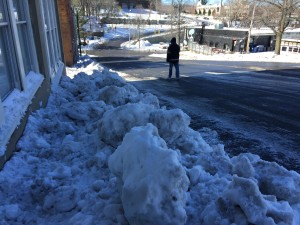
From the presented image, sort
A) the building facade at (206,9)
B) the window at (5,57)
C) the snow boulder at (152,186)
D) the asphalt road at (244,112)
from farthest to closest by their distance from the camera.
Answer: the building facade at (206,9) < the asphalt road at (244,112) < the window at (5,57) < the snow boulder at (152,186)

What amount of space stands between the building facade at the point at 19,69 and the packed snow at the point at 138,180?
293mm

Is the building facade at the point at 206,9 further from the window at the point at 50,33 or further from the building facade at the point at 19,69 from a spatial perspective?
the building facade at the point at 19,69

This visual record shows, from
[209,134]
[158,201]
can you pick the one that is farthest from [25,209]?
[209,134]

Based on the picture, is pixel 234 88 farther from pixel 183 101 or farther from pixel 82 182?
pixel 82 182

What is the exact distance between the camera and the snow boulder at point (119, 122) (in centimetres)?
364

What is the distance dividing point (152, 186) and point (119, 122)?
64.8 inches

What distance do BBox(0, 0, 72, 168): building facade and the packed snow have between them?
29 centimetres

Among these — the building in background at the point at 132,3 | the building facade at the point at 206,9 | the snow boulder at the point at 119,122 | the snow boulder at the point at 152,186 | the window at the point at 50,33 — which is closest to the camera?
the snow boulder at the point at 152,186

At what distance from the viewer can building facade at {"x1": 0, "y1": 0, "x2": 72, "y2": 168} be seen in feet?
11.1

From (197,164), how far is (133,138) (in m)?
0.96

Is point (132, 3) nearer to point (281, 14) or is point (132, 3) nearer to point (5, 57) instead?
→ point (281, 14)

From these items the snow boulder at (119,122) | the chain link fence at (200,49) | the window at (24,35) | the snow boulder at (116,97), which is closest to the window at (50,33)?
the window at (24,35)

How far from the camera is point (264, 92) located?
8773mm

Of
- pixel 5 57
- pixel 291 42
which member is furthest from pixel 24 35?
pixel 291 42
